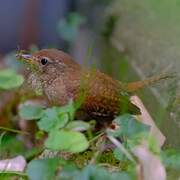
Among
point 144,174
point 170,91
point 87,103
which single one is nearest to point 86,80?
point 87,103

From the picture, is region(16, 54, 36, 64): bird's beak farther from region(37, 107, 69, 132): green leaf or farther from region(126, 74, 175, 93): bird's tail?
region(37, 107, 69, 132): green leaf

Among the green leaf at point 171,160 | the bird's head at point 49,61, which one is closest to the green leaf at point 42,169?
the green leaf at point 171,160

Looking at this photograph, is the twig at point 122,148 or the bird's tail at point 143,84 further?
the bird's tail at point 143,84

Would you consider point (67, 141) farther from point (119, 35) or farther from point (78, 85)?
point (119, 35)

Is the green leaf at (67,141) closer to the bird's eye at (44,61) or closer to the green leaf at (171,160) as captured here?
the green leaf at (171,160)

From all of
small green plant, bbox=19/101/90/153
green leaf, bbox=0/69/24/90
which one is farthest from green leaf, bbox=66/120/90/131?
green leaf, bbox=0/69/24/90

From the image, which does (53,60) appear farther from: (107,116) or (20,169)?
(20,169)

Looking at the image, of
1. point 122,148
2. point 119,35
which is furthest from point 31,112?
point 119,35

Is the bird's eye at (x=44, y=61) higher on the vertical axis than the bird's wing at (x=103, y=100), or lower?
higher
